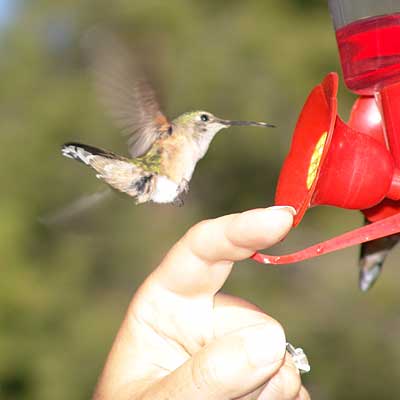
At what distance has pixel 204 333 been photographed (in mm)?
2398

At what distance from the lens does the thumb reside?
6.68ft

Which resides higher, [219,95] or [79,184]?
[219,95]

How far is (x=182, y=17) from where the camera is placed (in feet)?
33.4

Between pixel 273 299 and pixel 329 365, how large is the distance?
100cm

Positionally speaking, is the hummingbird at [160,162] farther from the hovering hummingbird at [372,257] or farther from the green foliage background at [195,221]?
the green foliage background at [195,221]

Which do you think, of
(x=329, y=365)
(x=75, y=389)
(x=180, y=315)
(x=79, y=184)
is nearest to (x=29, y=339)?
(x=75, y=389)

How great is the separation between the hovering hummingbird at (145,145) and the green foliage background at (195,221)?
4800 millimetres

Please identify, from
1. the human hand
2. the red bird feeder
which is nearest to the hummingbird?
the red bird feeder

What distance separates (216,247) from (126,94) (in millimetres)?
1290

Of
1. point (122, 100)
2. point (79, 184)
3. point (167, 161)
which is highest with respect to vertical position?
point (122, 100)

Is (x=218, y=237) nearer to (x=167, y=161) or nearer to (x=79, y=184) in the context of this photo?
(x=167, y=161)

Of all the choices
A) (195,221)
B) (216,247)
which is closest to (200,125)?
(216,247)

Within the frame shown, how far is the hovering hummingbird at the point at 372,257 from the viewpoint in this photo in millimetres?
3053

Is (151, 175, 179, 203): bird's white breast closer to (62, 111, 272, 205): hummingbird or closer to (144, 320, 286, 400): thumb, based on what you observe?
(62, 111, 272, 205): hummingbird
